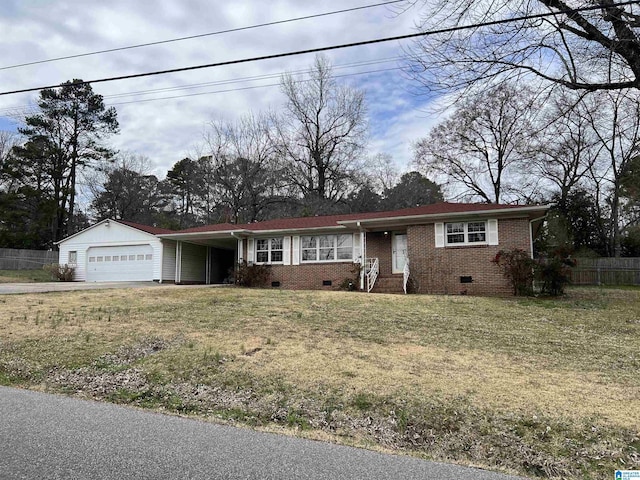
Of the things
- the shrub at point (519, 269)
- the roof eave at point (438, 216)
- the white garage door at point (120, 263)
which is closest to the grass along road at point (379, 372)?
the shrub at point (519, 269)

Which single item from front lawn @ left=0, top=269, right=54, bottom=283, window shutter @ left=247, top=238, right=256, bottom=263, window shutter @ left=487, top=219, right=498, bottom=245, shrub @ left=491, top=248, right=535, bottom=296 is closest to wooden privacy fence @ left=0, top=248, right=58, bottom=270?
front lawn @ left=0, top=269, right=54, bottom=283

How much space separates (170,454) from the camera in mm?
3518

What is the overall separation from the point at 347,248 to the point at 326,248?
3.16ft

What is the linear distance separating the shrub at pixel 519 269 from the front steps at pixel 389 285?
366 centimetres

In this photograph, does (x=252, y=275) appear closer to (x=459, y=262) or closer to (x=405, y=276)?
(x=405, y=276)

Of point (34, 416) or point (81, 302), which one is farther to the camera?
point (81, 302)

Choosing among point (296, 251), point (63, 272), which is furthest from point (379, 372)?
point (63, 272)

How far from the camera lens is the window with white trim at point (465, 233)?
615 inches

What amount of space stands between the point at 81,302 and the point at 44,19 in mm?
6801

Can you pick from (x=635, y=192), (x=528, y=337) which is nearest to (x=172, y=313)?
(x=528, y=337)

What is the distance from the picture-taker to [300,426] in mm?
4242

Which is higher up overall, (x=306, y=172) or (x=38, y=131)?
(x=38, y=131)

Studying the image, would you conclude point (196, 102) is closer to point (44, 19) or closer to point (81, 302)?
point (44, 19)

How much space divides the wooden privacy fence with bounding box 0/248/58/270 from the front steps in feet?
82.4
